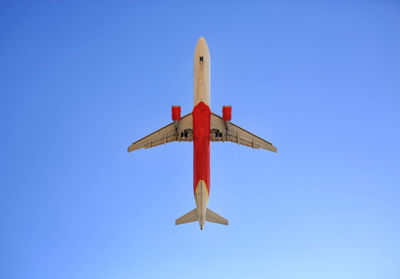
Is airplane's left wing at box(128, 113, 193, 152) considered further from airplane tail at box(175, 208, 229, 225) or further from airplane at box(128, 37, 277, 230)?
airplane tail at box(175, 208, 229, 225)

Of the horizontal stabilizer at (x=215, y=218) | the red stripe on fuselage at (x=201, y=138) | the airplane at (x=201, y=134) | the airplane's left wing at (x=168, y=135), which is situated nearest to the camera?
the red stripe on fuselage at (x=201, y=138)

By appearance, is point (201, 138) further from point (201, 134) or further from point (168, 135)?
point (168, 135)

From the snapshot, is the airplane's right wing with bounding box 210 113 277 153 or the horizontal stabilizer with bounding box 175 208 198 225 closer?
the airplane's right wing with bounding box 210 113 277 153

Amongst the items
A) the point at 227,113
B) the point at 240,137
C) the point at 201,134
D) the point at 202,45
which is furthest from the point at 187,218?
the point at 202,45

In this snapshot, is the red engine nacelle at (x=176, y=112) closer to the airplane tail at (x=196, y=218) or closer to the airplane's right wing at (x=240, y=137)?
the airplane's right wing at (x=240, y=137)

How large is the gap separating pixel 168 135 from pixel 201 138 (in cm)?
621

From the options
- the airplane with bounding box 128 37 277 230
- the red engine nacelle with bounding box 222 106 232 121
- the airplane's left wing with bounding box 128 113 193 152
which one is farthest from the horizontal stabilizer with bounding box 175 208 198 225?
the red engine nacelle with bounding box 222 106 232 121

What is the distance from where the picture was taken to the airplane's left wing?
49.9 metres

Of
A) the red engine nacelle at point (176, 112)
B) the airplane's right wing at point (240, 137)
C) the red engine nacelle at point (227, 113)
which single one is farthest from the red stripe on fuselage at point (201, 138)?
the airplane's right wing at point (240, 137)

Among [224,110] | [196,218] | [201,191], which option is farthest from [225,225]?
[224,110]

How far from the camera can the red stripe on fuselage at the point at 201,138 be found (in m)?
46.4

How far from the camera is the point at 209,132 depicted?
47.1 meters

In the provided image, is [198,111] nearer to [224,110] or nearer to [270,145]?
[224,110]

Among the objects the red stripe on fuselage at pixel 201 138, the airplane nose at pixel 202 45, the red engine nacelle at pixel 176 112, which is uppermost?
the airplane nose at pixel 202 45
